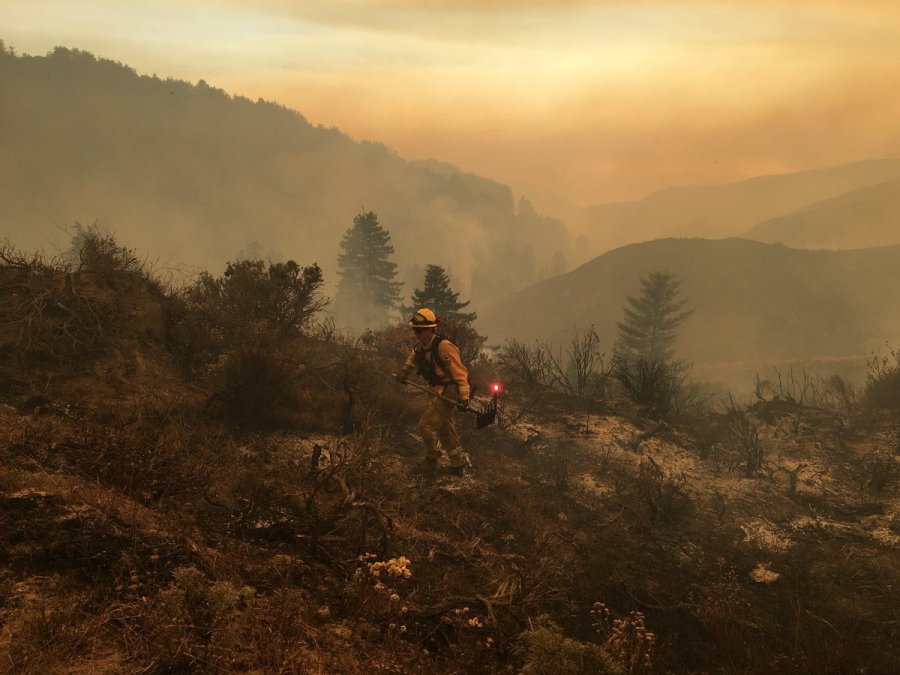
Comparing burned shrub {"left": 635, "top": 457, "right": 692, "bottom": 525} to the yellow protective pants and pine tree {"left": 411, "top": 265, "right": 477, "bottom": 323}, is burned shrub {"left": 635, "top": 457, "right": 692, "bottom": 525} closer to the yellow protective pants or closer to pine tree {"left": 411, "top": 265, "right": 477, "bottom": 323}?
the yellow protective pants

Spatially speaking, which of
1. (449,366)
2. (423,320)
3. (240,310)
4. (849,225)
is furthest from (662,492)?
(849,225)

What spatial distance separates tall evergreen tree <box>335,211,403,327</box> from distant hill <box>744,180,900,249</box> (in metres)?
120

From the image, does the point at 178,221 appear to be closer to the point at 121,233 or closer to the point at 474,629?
the point at 121,233

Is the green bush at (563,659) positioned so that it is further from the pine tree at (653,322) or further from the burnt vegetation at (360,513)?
the pine tree at (653,322)

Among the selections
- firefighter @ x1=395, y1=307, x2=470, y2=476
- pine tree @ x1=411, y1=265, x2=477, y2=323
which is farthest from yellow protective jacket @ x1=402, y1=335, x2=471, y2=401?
pine tree @ x1=411, y1=265, x2=477, y2=323

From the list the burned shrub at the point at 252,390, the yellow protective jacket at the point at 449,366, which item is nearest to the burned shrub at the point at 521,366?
the yellow protective jacket at the point at 449,366

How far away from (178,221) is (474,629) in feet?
425

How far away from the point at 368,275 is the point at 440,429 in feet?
151

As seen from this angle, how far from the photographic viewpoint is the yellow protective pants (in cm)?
718

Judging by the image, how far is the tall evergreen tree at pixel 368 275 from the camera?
5141 cm

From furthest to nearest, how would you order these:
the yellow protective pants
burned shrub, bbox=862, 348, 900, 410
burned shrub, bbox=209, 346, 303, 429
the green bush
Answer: burned shrub, bbox=862, 348, 900, 410 → the yellow protective pants → burned shrub, bbox=209, 346, 303, 429 → the green bush

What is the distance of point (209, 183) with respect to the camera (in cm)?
13362

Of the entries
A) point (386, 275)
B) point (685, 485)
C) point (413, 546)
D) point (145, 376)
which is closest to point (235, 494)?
point (413, 546)

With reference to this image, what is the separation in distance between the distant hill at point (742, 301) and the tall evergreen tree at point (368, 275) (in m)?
23.6
